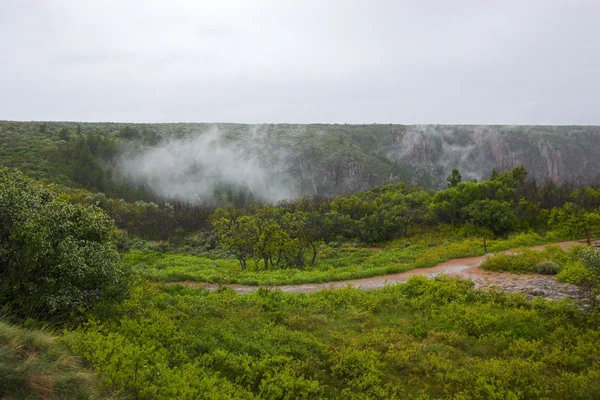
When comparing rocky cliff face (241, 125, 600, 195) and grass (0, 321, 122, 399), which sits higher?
rocky cliff face (241, 125, 600, 195)

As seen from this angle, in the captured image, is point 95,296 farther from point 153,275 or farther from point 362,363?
point 153,275

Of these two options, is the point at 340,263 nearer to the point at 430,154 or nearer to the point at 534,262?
the point at 534,262

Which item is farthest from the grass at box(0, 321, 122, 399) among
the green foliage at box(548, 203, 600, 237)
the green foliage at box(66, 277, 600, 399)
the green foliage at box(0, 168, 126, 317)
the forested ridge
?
the green foliage at box(548, 203, 600, 237)

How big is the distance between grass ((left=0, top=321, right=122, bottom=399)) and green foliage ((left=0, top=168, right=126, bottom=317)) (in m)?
1.45

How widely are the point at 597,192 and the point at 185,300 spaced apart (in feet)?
100

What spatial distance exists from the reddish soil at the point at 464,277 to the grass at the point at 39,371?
8.78 metres

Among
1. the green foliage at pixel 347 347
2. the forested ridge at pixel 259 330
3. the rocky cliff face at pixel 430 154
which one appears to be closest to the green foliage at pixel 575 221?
the forested ridge at pixel 259 330

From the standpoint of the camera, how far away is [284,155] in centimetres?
8006

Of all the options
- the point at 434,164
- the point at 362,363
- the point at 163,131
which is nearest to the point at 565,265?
the point at 362,363

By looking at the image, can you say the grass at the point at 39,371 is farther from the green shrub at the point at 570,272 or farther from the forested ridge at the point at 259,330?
the green shrub at the point at 570,272

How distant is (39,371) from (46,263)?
3.27 meters

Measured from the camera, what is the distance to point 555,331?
9125 mm

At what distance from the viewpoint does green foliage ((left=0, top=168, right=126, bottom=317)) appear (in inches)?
284

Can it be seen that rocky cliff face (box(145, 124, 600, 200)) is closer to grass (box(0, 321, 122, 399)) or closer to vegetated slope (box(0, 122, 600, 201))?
vegetated slope (box(0, 122, 600, 201))
